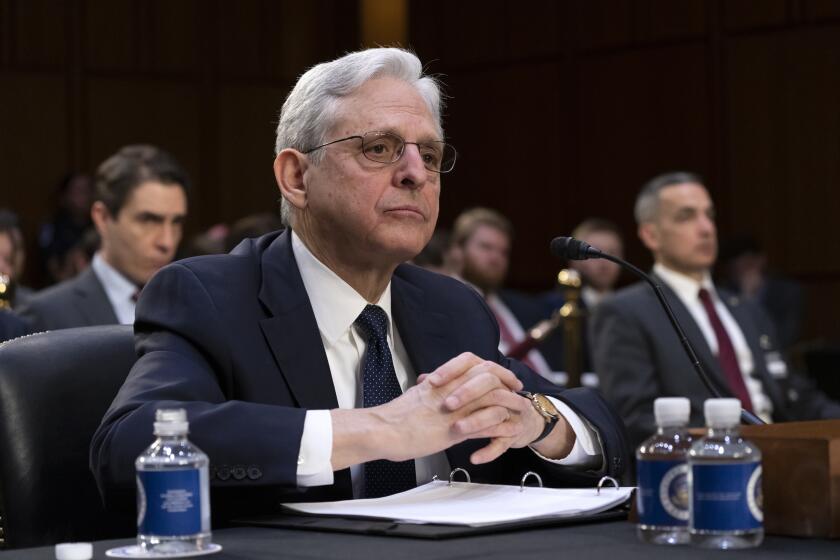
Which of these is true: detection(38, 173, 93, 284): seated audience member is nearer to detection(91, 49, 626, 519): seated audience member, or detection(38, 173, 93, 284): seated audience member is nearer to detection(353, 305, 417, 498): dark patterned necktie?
detection(91, 49, 626, 519): seated audience member

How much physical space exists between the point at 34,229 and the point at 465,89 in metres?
3.48

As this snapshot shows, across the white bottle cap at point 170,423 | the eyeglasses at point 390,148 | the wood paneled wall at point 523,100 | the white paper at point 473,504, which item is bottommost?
the white paper at point 473,504

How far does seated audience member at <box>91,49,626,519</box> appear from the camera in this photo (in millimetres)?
2025

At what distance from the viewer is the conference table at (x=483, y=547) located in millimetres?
1622

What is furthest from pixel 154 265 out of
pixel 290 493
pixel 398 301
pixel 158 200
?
pixel 290 493

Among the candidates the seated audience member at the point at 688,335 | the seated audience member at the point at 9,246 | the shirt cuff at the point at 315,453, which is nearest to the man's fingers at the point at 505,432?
the shirt cuff at the point at 315,453

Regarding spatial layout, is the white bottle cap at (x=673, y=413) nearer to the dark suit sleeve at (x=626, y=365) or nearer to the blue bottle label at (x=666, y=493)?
the blue bottle label at (x=666, y=493)

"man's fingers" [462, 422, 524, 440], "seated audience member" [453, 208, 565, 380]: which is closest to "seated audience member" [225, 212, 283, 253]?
"seated audience member" [453, 208, 565, 380]

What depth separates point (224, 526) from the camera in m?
2.04

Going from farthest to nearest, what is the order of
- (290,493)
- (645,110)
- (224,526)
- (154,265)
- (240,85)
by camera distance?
(240,85), (645,110), (154,265), (290,493), (224,526)

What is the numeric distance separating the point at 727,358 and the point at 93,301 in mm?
2444

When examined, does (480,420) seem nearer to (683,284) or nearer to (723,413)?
(723,413)

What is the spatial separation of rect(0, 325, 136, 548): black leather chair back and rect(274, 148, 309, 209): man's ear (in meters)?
0.47

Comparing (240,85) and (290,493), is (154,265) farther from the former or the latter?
(240,85)
